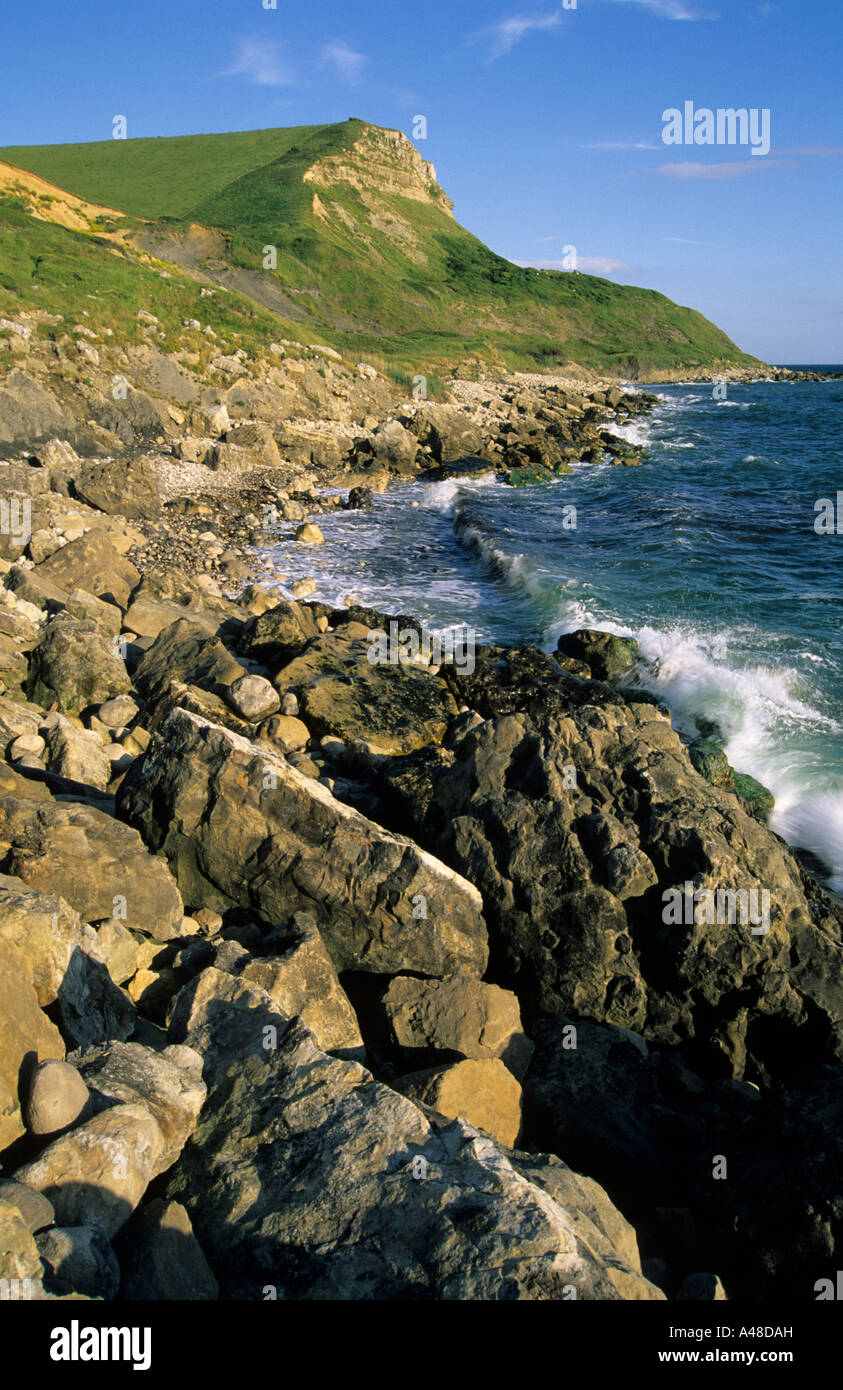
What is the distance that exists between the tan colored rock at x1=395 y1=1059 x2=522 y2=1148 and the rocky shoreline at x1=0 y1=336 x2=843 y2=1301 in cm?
3

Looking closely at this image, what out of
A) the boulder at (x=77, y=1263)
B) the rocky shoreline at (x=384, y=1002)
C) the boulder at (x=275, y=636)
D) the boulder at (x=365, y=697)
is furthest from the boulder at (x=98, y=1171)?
the boulder at (x=275, y=636)

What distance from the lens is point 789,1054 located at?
676cm

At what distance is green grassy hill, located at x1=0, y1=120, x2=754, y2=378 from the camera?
9375 cm

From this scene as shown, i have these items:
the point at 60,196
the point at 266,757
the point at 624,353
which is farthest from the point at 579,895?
the point at 624,353

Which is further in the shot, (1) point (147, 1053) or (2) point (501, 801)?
(2) point (501, 801)

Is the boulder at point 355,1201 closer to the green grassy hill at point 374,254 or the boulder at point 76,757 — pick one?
the boulder at point 76,757

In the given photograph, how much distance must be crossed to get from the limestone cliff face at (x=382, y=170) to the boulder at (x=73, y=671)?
141 metres

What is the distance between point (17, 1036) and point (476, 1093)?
10.1ft

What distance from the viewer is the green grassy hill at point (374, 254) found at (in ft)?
308

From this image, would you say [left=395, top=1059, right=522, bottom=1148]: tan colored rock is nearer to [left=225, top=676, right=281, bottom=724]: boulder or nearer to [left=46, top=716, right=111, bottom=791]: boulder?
[left=46, top=716, right=111, bottom=791]: boulder

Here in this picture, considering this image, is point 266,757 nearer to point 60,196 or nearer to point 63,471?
point 63,471

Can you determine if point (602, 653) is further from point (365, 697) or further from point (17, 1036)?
point (17, 1036)

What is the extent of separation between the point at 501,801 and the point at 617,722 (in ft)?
6.22

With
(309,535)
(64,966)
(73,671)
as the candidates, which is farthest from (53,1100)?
(309,535)
